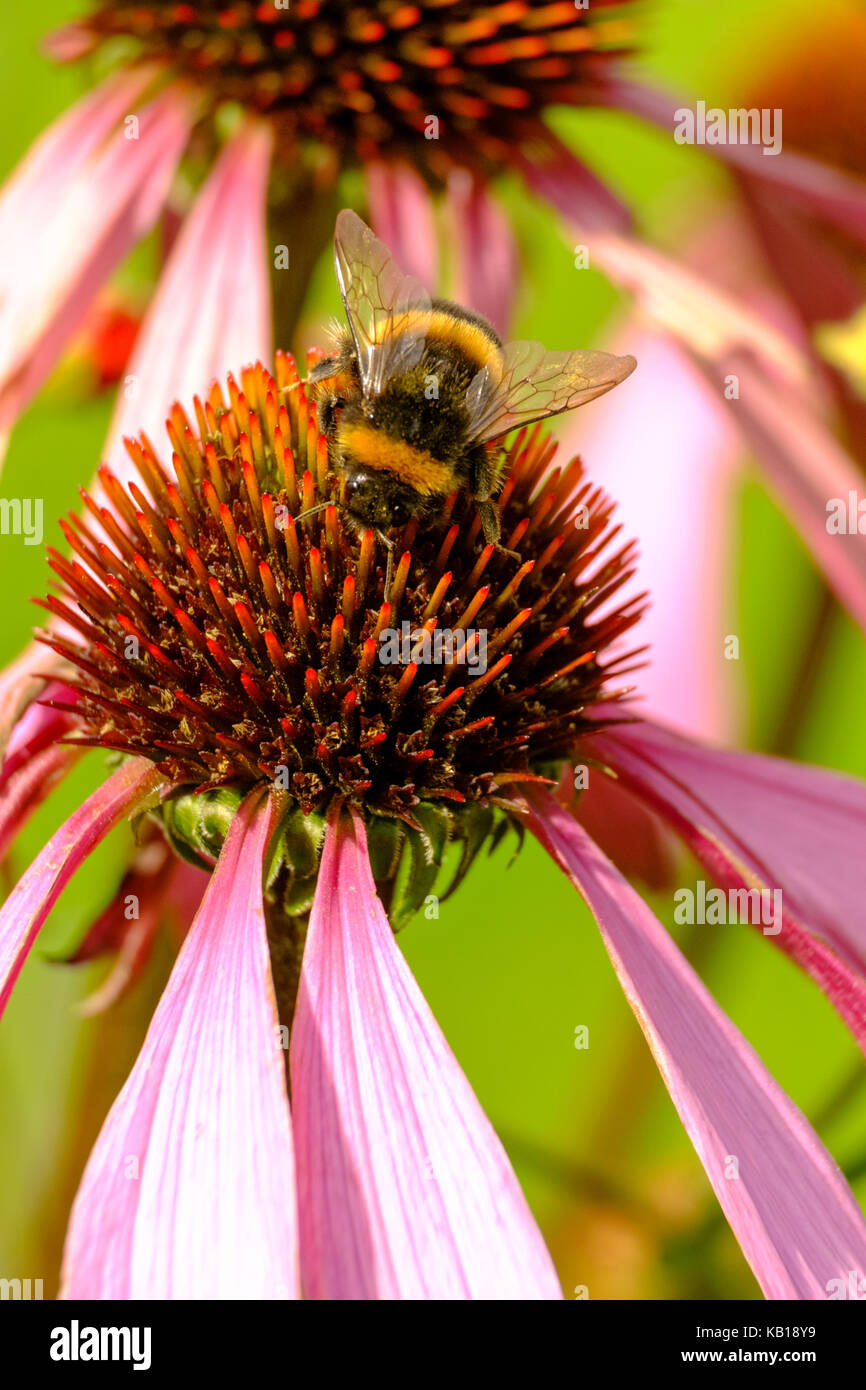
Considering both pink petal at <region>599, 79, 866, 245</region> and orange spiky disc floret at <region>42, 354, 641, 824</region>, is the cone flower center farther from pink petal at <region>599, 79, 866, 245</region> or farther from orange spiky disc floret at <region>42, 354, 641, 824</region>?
pink petal at <region>599, 79, 866, 245</region>

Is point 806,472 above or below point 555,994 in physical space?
above

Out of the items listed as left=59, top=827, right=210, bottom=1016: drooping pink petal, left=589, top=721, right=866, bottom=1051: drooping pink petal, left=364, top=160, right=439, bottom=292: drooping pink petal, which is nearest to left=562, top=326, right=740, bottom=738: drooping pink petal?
left=364, top=160, right=439, bottom=292: drooping pink petal

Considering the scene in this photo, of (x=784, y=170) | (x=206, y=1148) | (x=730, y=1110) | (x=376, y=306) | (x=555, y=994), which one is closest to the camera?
(x=206, y=1148)

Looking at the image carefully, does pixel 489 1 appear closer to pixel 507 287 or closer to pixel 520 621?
pixel 507 287

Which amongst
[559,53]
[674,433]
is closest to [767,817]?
[559,53]

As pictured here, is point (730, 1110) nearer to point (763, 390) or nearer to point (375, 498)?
point (375, 498)

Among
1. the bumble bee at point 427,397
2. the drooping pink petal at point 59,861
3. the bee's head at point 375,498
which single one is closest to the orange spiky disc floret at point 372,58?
the bumble bee at point 427,397

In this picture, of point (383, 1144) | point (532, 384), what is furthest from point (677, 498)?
point (383, 1144)
